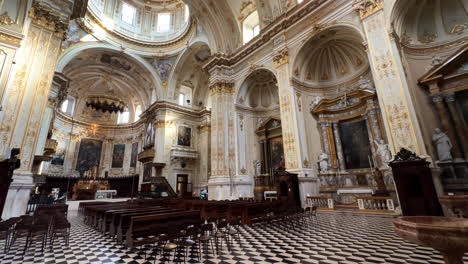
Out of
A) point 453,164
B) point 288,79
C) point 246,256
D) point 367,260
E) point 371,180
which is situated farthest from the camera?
point 288,79

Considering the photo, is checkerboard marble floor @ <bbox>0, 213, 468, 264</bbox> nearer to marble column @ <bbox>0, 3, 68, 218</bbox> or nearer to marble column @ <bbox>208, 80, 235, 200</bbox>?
marble column @ <bbox>0, 3, 68, 218</bbox>

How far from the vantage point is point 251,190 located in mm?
12578

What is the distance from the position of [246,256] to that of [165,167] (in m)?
14.6

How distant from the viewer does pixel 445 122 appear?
7496mm

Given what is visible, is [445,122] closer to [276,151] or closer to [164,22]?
[276,151]

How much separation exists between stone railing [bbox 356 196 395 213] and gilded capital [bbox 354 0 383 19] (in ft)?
22.5

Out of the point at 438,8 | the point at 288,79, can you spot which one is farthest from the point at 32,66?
the point at 438,8

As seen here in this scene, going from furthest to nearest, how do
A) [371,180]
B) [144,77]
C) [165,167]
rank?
[144,77] < [165,167] < [371,180]

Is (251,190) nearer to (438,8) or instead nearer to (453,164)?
(453,164)

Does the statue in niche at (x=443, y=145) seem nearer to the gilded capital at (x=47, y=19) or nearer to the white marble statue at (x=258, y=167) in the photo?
the white marble statue at (x=258, y=167)

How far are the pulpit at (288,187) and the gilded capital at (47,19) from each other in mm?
10477

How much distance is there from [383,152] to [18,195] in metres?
12.6

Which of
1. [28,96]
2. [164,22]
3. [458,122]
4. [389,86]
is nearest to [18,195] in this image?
[28,96]

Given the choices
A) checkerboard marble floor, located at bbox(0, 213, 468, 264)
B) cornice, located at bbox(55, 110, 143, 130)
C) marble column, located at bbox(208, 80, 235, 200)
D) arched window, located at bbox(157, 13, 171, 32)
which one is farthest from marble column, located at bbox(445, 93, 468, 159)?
cornice, located at bbox(55, 110, 143, 130)
